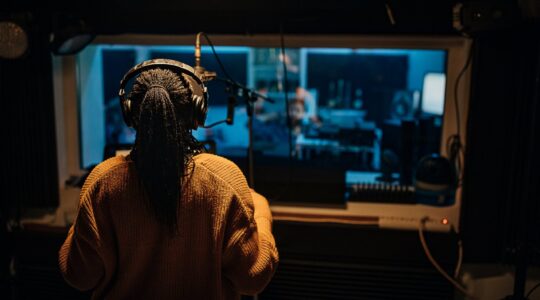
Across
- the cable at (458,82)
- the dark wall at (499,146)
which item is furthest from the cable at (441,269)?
the cable at (458,82)

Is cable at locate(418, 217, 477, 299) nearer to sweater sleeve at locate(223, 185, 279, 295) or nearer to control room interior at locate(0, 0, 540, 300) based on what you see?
control room interior at locate(0, 0, 540, 300)

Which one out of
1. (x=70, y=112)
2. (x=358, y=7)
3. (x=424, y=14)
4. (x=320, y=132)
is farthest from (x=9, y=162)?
(x=424, y=14)

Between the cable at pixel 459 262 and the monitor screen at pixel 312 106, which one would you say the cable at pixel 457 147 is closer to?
the monitor screen at pixel 312 106

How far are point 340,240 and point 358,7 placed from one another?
1.05 meters

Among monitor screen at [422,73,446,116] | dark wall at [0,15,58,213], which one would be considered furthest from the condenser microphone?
monitor screen at [422,73,446,116]

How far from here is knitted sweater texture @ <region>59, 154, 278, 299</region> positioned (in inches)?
47.8

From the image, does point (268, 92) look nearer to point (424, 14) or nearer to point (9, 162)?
point (424, 14)

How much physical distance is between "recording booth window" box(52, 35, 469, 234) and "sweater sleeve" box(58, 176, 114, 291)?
86cm

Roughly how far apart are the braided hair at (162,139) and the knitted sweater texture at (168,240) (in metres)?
0.03

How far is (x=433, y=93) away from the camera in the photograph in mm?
2721

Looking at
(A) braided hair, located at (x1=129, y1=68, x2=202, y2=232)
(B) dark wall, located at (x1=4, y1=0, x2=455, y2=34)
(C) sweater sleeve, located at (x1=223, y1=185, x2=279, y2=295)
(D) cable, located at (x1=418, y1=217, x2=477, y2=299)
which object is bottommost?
(D) cable, located at (x1=418, y1=217, x2=477, y2=299)

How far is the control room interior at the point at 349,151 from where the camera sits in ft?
6.89

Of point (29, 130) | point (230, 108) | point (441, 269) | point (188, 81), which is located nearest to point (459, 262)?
point (441, 269)

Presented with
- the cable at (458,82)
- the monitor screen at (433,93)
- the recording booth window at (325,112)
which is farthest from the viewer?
the monitor screen at (433,93)
